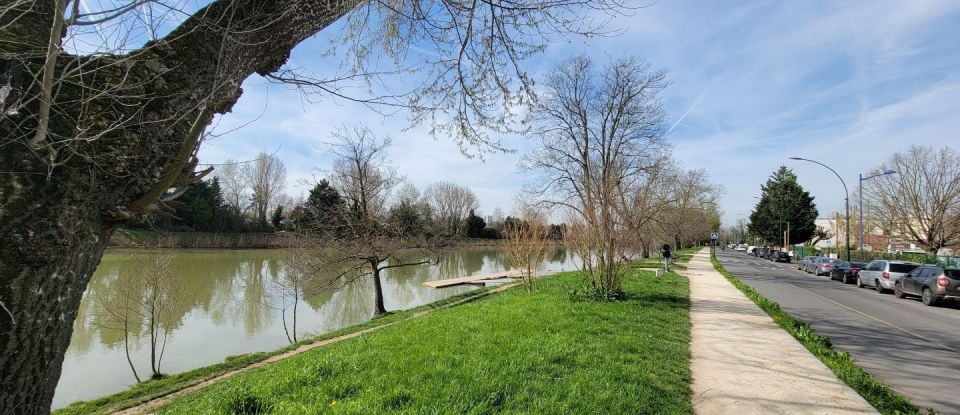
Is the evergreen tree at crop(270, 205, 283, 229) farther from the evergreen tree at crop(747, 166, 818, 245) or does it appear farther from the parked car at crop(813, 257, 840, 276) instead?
the evergreen tree at crop(747, 166, 818, 245)

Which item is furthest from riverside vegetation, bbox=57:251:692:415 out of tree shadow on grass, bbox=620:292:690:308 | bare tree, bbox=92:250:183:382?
bare tree, bbox=92:250:183:382

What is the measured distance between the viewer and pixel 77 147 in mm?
2322

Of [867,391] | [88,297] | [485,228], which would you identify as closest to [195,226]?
[88,297]

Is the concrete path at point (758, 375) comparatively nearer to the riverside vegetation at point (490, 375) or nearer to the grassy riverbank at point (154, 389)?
the riverside vegetation at point (490, 375)

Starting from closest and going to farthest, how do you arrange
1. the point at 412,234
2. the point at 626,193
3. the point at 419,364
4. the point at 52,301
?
1. the point at 52,301
2. the point at 419,364
3. the point at 626,193
4. the point at 412,234

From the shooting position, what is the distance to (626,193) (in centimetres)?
1509

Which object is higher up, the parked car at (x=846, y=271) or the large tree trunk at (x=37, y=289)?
the large tree trunk at (x=37, y=289)

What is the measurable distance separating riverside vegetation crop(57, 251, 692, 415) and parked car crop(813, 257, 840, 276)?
28.6m

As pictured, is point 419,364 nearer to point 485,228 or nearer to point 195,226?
point 195,226

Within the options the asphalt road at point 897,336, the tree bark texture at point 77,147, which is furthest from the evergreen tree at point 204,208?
the tree bark texture at point 77,147

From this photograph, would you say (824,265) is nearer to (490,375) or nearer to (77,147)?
(490,375)

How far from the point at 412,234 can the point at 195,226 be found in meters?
36.0

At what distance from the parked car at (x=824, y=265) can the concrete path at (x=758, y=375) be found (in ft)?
84.3

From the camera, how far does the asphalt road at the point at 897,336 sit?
22.7 ft
